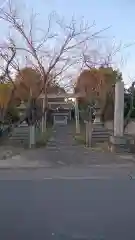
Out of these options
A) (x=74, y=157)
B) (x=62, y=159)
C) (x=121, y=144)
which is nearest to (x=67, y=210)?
(x=62, y=159)

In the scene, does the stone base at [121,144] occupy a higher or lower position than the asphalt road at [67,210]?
higher

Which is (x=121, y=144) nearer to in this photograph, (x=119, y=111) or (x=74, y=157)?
(x=119, y=111)

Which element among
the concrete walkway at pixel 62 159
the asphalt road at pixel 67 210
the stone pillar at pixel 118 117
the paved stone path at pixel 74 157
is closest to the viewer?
the asphalt road at pixel 67 210

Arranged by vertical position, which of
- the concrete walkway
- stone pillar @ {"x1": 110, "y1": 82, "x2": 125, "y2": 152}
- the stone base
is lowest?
the concrete walkway

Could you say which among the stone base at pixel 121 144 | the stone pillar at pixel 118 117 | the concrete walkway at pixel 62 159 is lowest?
the concrete walkway at pixel 62 159

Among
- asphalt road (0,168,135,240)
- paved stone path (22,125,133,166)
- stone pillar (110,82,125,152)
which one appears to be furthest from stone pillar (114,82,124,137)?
asphalt road (0,168,135,240)

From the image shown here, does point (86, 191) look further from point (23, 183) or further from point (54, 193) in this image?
point (23, 183)

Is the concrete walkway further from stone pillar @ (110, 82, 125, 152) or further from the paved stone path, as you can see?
stone pillar @ (110, 82, 125, 152)

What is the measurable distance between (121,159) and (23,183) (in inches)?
241

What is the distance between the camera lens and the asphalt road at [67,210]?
5758mm

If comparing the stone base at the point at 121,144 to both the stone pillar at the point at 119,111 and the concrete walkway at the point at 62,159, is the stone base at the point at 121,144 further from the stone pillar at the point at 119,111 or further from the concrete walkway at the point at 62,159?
the stone pillar at the point at 119,111

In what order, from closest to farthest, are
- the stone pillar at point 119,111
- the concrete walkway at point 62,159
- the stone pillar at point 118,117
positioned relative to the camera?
the concrete walkway at point 62,159 < the stone pillar at point 118,117 < the stone pillar at point 119,111

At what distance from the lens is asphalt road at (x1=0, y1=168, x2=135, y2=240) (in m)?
5.76

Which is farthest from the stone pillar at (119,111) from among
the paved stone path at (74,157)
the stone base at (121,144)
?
the paved stone path at (74,157)
